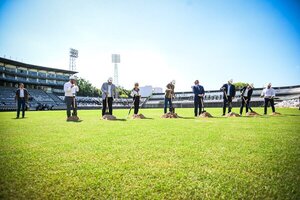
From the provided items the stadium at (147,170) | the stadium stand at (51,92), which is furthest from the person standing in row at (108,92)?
the stadium stand at (51,92)

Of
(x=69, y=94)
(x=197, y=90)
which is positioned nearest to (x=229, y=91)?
(x=197, y=90)

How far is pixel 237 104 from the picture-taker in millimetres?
39938

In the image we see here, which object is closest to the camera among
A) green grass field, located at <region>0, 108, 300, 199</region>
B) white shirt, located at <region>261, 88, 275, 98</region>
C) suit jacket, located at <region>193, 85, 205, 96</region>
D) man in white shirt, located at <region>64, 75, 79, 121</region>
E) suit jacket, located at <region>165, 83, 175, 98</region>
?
green grass field, located at <region>0, 108, 300, 199</region>

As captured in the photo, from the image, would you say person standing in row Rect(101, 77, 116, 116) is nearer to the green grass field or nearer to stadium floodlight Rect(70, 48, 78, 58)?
the green grass field

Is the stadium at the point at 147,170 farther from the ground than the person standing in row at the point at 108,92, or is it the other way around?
the person standing in row at the point at 108,92

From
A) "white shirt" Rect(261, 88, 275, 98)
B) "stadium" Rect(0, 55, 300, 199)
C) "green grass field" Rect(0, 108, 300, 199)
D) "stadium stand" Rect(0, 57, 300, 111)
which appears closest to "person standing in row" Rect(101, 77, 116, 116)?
Result: "stadium" Rect(0, 55, 300, 199)

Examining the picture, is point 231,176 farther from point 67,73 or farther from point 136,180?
point 67,73

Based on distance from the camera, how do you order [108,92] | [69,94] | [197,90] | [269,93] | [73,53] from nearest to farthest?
[69,94] < [108,92] < [197,90] < [269,93] < [73,53]

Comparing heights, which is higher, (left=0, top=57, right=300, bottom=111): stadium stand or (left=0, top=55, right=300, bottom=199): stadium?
(left=0, top=57, right=300, bottom=111): stadium stand

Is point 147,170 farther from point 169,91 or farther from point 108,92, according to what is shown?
point 169,91

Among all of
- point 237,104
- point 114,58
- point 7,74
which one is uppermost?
point 114,58

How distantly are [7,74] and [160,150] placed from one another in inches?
2745

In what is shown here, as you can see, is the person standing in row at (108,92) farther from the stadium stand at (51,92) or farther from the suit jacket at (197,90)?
the stadium stand at (51,92)

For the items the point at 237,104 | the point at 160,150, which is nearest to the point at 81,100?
the point at 237,104
